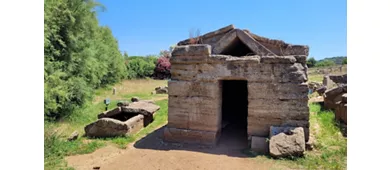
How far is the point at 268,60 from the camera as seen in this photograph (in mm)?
5863

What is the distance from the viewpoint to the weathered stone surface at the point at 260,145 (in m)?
5.59

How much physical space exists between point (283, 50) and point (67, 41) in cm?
888

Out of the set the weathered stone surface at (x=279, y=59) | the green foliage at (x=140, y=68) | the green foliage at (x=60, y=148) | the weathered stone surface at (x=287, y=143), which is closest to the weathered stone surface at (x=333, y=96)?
the weathered stone surface at (x=279, y=59)

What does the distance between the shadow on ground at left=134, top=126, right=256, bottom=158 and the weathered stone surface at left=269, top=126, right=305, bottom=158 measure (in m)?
0.53

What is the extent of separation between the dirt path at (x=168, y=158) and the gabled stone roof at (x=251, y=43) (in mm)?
2471

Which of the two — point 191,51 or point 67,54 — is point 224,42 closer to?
point 191,51

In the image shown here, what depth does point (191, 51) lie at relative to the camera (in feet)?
20.8

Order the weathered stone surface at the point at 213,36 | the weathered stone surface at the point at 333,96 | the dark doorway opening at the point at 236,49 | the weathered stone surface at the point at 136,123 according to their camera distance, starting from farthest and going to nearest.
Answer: the weathered stone surface at the point at 333,96, the weathered stone surface at the point at 136,123, the dark doorway opening at the point at 236,49, the weathered stone surface at the point at 213,36

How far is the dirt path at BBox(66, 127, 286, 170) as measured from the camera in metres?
5.00

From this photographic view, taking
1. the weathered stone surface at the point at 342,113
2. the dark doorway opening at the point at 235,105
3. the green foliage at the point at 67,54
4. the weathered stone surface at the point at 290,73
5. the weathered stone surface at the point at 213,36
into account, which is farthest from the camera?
the green foliage at the point at 67,54

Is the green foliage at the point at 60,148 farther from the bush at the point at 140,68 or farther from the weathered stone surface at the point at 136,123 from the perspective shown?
the bush at the point at 140,68

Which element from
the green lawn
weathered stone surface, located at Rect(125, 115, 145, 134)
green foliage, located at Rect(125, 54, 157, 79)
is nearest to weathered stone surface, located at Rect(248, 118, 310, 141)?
the green lawn
